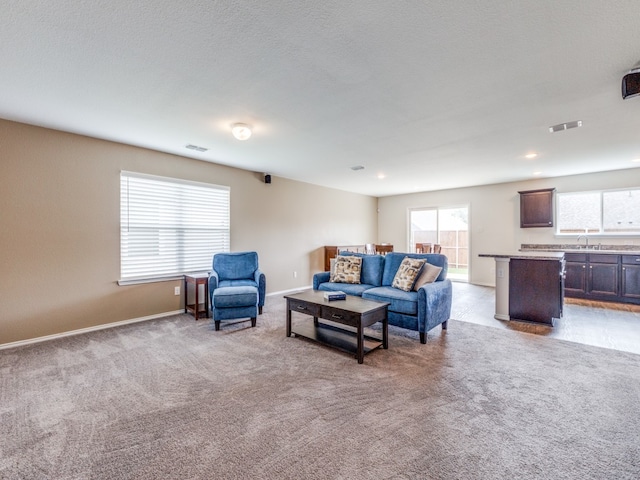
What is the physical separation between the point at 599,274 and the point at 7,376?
27.3 ft

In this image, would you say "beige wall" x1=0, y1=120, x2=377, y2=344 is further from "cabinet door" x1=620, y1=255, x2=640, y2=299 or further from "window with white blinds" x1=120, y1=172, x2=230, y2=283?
"cabinet door" x1=620, y1=255, x2=640, y2=299

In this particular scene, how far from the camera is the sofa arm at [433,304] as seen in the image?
323 centimetres

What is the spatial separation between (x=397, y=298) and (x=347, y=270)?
43.7 inches

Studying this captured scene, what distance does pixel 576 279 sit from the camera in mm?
5500

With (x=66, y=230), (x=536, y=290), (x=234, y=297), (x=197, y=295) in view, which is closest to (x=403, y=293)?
(x=536, y=290)

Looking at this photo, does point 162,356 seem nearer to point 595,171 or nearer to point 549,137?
point 549,137

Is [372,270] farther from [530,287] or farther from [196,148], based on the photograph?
[196,148]

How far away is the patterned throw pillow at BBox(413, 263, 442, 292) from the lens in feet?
11.8

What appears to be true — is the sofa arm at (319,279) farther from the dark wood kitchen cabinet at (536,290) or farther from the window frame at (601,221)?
the window frame at (601,221)

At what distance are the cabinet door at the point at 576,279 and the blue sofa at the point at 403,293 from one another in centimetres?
353

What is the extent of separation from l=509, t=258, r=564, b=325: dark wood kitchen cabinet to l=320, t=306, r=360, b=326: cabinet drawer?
277cm

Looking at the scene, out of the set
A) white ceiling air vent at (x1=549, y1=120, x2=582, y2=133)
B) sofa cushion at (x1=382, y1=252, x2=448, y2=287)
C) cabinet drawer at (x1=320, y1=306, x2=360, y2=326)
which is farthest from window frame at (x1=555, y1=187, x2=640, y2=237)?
cabinet drawer at (x1=320, y1=306, x2=360, y2=326)

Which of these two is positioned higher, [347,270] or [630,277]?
[347,270]

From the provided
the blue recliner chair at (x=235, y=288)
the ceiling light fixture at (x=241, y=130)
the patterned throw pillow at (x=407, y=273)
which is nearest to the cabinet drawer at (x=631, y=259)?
the patterned throw pillow at (x=407, y=273)
